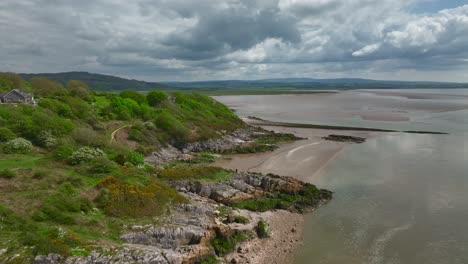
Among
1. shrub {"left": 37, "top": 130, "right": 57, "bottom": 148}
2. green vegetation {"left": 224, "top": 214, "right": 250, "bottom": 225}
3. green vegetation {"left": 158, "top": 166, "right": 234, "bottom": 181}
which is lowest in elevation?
green vegetation {"left": 224, "top": 214, "right": 250, "bottom": 225}

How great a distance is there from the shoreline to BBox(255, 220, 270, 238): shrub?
0.43 meters

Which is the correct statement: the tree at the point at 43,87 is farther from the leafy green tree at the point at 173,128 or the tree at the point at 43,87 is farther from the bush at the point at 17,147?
the bush at the point at 17,147

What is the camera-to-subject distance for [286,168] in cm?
4312

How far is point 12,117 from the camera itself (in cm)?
3747

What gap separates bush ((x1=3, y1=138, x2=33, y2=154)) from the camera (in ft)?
96.1

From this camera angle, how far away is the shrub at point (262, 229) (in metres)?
24.5

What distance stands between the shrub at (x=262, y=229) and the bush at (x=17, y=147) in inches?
853

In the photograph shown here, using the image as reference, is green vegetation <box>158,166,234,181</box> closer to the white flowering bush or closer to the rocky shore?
the rocky shore

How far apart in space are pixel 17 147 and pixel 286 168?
29.3m

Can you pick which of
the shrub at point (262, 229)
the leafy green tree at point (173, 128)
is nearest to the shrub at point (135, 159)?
the shrub at point (262, 229)

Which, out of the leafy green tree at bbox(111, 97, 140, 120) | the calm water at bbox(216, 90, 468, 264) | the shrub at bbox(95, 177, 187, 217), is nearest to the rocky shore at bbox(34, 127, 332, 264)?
the shrub at bbox(95, 177, 187, 217)

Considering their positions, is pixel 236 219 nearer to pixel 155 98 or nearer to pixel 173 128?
pixel 173 128

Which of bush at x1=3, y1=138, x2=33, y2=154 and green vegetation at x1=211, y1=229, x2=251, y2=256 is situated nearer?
green vegetation at x1=211, y1=229, x2=251, y2=256

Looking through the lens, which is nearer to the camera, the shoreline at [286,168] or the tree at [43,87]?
the shoreline at [286,168]
